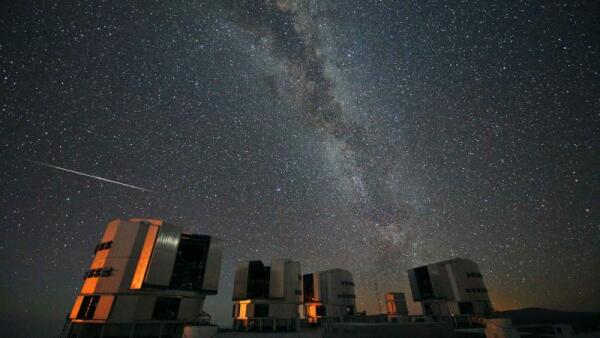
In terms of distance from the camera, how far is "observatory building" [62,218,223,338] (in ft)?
101

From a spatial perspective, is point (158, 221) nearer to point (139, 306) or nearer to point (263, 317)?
point (139, 306)

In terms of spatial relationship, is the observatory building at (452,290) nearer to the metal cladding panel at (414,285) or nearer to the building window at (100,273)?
the metal cladding panel at (414,285)

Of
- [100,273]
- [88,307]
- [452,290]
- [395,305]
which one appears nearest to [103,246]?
[100,273]

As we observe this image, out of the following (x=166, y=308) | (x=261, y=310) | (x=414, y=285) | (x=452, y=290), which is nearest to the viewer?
(x=166, y=308)

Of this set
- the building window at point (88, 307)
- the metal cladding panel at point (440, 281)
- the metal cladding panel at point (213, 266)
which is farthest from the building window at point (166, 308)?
the metal cladding panel at point (440, 281)

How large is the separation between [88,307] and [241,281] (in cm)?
2677

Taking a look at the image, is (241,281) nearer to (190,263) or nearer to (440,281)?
(190,263)

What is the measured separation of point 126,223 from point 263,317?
98.3ft

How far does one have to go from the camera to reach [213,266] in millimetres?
38438

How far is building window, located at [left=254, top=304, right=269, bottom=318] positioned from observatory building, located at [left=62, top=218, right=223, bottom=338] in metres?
16.0

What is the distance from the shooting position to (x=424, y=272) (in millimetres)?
60156

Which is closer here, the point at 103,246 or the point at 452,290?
the point at 103,246

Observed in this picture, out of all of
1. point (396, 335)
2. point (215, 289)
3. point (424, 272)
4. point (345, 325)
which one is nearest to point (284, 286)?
point (215, 289)

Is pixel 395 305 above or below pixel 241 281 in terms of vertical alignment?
below
